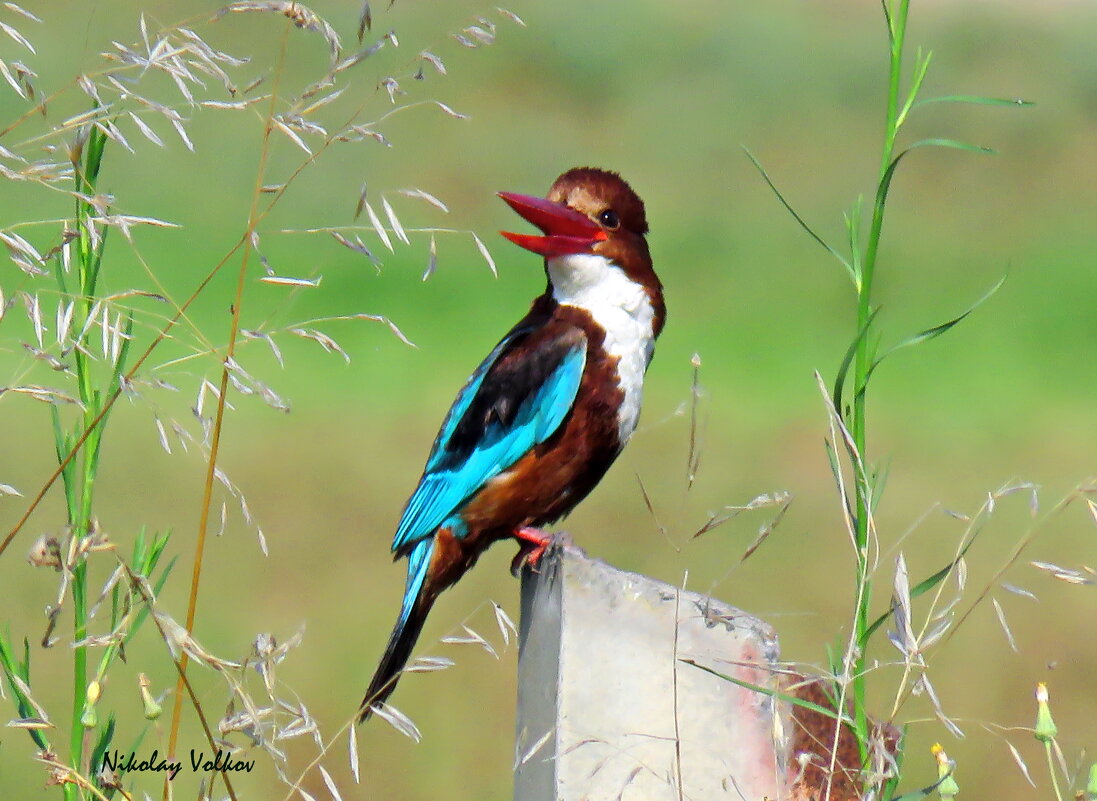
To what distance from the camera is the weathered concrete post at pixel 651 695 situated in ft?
5.45

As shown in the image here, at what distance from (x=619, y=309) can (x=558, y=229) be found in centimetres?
23

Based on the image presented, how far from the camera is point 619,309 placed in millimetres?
3111

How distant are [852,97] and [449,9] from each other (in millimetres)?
4064

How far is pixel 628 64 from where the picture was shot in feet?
45.4

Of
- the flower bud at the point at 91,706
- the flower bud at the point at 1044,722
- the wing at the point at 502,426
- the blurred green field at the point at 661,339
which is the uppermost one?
the flower bud at the point at 1044,722

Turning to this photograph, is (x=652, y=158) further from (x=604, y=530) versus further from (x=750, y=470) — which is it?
(x=604, y=530)

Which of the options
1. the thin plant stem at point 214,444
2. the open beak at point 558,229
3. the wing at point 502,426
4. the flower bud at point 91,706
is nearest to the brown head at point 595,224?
the open beak at point 558,229

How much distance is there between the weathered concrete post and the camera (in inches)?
65.4

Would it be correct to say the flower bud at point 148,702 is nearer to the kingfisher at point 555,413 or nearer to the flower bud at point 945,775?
the flower bud at point 945,775

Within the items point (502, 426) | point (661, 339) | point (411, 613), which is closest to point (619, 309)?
point (502, 426)

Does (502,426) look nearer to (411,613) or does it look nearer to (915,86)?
(411,613)

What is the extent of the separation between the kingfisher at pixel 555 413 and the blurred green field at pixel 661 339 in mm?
1191

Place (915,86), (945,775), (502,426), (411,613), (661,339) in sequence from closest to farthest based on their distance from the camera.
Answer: (945,775), (915,86), (411,613), (502,426), (661,339)
